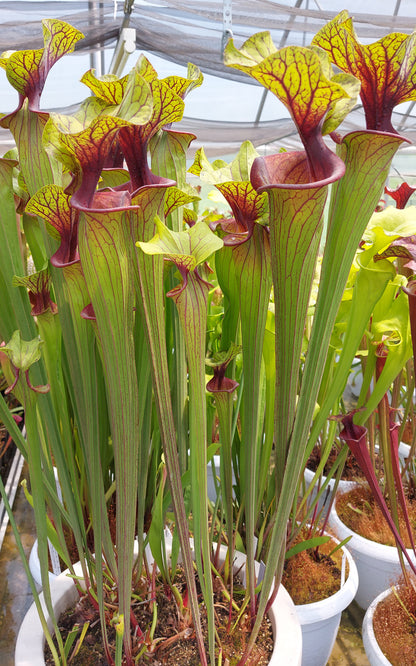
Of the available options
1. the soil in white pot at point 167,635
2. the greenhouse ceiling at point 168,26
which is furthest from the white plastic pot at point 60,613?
the greenhouse ceiling at point 168,26

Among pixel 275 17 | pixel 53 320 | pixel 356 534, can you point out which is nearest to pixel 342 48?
pixel 53 320

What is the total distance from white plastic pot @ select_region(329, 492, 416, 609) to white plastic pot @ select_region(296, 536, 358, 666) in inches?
6.1

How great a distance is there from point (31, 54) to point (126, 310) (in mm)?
234

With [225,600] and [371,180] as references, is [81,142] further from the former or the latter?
[225,600]

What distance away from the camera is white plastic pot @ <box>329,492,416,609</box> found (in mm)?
1056

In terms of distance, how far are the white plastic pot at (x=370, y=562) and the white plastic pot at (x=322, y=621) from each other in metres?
0.16

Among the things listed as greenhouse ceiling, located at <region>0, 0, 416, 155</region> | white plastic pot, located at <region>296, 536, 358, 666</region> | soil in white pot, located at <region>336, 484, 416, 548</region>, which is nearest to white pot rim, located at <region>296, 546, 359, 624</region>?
white plastic pot, located at <region>296, 536, 358, 666</region>

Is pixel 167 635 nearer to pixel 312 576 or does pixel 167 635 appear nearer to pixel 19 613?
pixel 312 576

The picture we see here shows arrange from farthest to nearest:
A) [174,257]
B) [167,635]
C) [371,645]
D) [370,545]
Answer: [370,545] < [371,645] < [167,635] < [174,257]

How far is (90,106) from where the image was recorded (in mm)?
380

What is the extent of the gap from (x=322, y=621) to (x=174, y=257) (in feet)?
2.53

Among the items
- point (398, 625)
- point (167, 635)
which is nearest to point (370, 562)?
point (398, 625)

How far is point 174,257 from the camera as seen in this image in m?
0.38

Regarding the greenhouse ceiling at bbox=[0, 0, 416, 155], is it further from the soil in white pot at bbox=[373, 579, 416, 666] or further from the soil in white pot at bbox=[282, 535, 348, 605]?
the soil in white pot at bbox=[373, 579, 416, 666]
